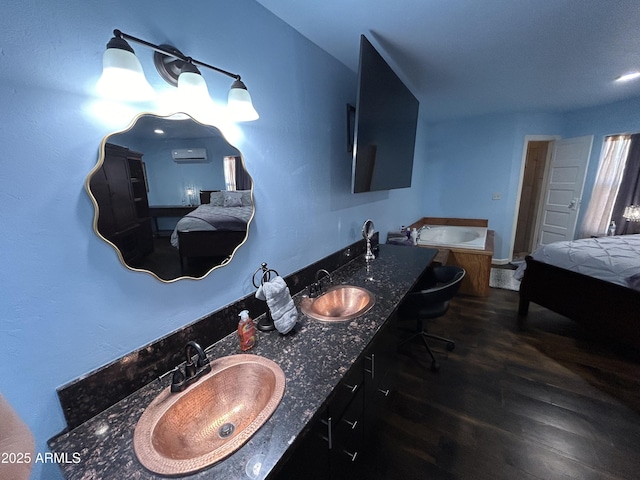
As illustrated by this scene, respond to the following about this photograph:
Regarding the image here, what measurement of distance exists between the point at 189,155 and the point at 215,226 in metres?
0.29

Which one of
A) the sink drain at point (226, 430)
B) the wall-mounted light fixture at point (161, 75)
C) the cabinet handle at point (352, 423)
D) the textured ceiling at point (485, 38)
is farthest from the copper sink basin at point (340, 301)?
the textured ceiling at point (485, 38)

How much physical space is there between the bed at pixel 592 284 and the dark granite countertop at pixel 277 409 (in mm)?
1913

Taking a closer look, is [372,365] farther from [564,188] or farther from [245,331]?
[564,188]

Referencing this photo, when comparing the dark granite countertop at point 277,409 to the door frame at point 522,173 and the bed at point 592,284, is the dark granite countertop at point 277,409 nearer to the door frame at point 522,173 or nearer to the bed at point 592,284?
the bed at point 592,284

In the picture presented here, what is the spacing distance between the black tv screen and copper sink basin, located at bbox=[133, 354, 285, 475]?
1.12 m

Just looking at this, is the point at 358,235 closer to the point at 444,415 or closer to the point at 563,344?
the point at 444,415

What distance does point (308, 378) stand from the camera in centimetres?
84

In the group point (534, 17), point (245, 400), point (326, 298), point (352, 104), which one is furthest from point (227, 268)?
point (534, 17)

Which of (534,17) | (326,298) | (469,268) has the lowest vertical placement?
(469,268)

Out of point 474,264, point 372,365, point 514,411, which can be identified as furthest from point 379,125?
point 474,264

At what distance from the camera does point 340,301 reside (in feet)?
5.08

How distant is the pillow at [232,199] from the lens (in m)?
1.08

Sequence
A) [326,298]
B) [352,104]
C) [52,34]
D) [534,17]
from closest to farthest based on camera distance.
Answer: [52,34]
[534,17]
[326,298]
[352,104]

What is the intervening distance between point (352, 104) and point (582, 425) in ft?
8.49
